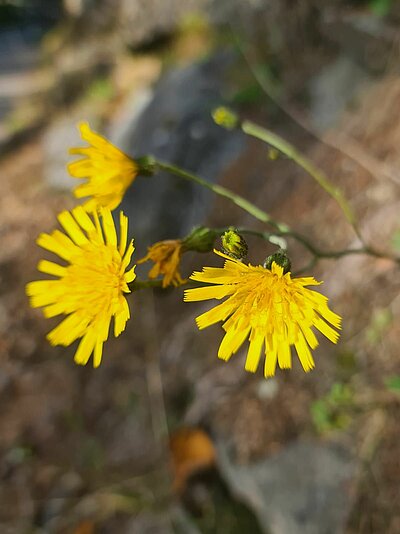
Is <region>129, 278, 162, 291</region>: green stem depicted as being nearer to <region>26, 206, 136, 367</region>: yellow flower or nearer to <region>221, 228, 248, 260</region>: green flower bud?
<region>26, 206, 136, 367</region>: yellow flower

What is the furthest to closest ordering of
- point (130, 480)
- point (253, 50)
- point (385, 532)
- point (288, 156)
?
point (253, 50) → point (130, 480) → point (385, 532) → point (288, 156)

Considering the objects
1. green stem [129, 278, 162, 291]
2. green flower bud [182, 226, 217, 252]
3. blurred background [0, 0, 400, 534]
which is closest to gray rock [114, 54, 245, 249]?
blurred background [0, 0, 400, 534]

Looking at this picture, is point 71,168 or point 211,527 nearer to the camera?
point 71,168

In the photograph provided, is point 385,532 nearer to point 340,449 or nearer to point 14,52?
point 340,449

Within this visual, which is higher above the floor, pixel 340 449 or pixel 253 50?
pixel 253 50

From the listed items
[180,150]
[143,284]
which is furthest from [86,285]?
[180,150]

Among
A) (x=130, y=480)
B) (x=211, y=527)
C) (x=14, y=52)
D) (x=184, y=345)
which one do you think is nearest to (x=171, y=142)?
(x=184, y=345)

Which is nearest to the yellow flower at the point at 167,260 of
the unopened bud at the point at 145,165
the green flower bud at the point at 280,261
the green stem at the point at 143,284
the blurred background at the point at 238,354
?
the green stem at the point at 143,284
